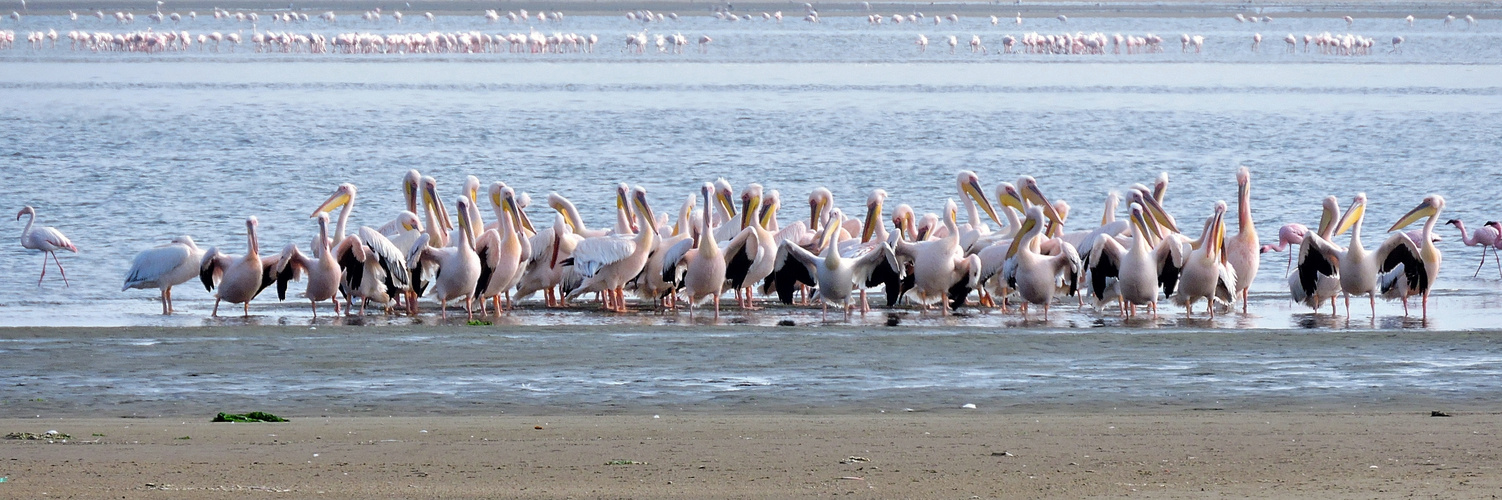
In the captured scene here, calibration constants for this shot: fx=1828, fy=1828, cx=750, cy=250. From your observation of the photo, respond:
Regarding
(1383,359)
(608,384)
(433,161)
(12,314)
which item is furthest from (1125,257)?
(433,161)

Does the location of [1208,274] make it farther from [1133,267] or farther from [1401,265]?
[1401,265]

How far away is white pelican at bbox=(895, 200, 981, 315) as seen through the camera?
898 cm

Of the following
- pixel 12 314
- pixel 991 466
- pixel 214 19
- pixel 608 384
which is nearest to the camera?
pixel 991 466

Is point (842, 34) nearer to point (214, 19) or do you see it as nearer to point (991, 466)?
point (214, 19)

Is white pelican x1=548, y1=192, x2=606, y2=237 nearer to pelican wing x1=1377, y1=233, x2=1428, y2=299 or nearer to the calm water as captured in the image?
the calm water

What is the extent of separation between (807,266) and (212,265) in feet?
9.69

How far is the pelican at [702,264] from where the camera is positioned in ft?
29.8

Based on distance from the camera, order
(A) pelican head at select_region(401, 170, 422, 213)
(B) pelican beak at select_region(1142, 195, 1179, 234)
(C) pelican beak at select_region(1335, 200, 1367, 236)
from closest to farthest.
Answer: (B) pelican beak at select_region(1142, 195, 1179, 234) → (C) pelican beak at select_region(1335, 200, 1367, 236) → (A) pelican head at select_region(401, 170, 422, 213)

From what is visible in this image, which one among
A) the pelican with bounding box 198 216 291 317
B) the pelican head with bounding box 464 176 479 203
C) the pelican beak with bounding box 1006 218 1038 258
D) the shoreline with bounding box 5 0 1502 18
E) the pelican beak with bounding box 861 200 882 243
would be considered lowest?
the pelican with bounding box 198 216 291 317

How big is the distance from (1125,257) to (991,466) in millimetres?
4016

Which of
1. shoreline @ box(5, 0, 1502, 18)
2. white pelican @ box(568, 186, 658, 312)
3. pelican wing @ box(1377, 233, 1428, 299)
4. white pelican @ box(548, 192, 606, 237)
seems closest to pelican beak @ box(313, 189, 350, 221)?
white pelican @ box(548, 192, 606, 237)

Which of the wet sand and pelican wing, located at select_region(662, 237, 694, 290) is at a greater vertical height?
pelican wing, located at select_region(662, 237, 694, 290)

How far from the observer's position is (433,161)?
765 inches

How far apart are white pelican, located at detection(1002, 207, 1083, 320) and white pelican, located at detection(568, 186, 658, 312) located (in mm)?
1869
